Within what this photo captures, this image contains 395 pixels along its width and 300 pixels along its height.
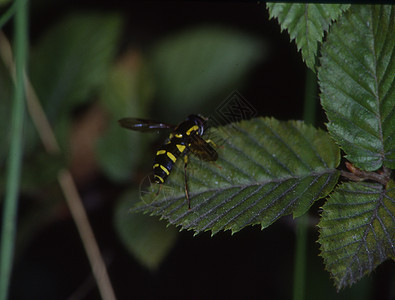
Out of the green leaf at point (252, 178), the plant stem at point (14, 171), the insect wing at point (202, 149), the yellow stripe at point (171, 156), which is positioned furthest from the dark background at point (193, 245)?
the plant stem at point (14, 171)

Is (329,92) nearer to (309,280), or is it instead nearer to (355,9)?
(355,9)

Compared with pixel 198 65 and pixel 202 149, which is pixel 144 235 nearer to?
pixel 202 149

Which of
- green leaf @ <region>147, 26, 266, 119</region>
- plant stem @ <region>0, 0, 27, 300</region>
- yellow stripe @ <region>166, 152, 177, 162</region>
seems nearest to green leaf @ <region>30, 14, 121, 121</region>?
green leaf @ <region>147, 26, 266, 119</region>

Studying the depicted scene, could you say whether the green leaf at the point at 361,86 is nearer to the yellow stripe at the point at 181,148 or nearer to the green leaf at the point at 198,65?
the yellow stripe at the point at 181,148

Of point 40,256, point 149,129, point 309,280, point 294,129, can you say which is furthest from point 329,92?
point 40,256

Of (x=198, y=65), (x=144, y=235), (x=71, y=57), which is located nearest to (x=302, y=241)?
(x=144, y=235)

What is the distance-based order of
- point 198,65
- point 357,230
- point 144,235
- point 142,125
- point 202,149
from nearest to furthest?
point 357,230, point 202,149, point 142,125, point 144,235, point 198,65

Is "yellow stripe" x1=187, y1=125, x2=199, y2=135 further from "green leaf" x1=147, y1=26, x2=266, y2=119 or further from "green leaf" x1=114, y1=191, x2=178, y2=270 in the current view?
"green leaf" x1=147, y1=26, x2=266, y2=119
